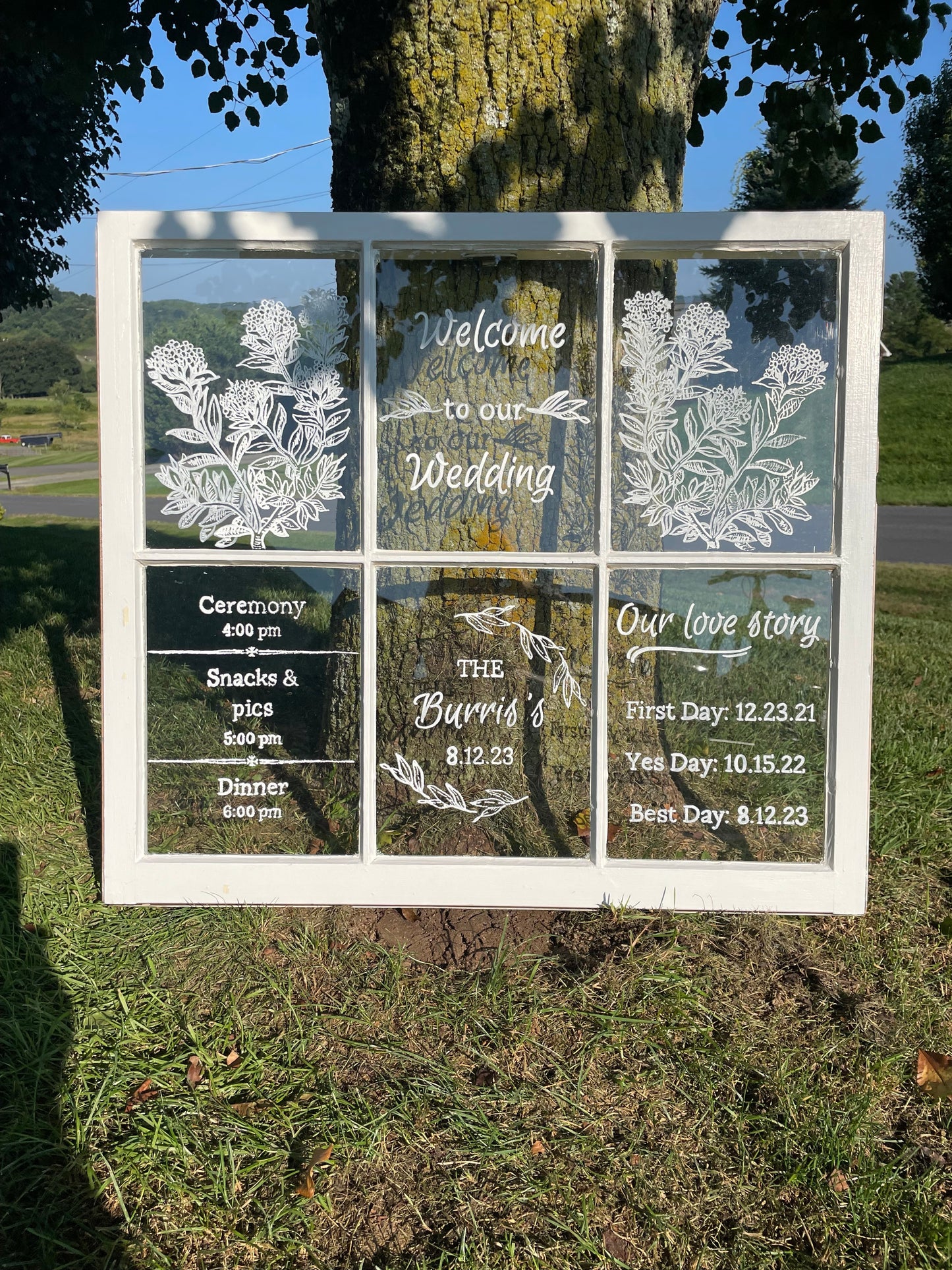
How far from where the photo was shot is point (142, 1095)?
215cm

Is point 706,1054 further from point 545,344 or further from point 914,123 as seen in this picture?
point 914,123

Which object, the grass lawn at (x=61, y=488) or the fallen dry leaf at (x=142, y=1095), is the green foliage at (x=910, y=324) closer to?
the grass lawn at (x=61, y=488)

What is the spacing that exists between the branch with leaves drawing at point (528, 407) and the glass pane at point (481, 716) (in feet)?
1.54

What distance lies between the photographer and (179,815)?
300 centimetres

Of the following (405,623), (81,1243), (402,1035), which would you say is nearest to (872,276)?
(405,623)

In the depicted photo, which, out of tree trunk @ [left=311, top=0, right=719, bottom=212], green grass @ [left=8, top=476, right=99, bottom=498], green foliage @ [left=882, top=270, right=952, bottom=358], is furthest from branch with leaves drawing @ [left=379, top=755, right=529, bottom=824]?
green foliage @ [left=882, top=270, right=952, bottom=358]

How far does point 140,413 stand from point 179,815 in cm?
124

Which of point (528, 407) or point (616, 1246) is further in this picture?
point (528, 407)

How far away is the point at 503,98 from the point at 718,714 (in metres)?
2.00

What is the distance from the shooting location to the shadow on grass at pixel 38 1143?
1.82 m

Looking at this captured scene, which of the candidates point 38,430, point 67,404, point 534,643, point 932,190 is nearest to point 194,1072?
point 534,643

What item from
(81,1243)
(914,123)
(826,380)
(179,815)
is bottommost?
(81,1243)

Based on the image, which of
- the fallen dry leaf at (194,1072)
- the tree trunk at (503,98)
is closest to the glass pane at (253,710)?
the fallen dry leaf at (194,1072)

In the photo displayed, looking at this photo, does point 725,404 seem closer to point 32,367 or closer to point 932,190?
point 932,190
